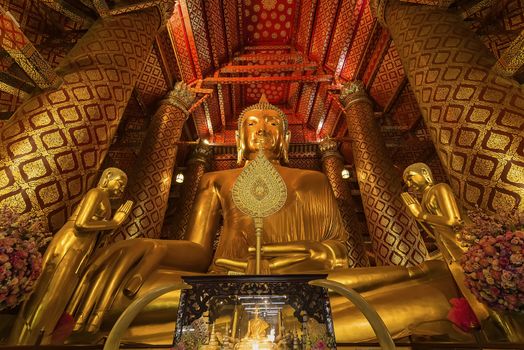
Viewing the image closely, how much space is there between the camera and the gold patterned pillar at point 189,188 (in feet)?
21.3

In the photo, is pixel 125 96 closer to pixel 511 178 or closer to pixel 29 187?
pixel 29 187

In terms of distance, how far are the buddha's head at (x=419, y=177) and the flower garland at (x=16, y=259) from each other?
7.94ft

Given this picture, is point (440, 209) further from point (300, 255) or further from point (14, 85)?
point (14, 85)

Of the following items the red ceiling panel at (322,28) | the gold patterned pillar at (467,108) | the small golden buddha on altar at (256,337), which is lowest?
the small golden buddha on altar at (256,337)

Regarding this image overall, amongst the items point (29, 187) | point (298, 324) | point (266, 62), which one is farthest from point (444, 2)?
point (266, 62)

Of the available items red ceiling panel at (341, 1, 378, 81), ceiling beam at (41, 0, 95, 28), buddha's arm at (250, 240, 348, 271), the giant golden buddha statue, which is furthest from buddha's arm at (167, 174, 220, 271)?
red ceiling panel at (341, 1, 378, 81)

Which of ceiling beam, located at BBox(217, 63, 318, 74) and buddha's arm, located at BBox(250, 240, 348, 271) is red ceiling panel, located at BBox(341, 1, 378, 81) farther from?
buddha's arm, located at BBox(250, 240, 348, 271)

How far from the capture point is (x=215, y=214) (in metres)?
3.23

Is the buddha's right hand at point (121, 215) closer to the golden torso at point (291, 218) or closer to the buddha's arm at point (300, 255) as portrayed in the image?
the golden torso at point (291, 218)

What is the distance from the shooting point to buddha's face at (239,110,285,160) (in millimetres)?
3482

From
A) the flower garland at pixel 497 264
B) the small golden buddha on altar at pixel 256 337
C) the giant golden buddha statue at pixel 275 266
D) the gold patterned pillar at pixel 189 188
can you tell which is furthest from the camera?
the gold patterned pillar at pixel 189 188

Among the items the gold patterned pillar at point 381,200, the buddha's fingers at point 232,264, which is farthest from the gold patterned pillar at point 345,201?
the buddha's fingers at point 232,264

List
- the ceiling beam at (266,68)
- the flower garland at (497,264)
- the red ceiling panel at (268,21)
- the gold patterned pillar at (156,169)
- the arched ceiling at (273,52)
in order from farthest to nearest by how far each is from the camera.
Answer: the red ceiling panel at (268,21)
the ceiling beam at (266,68)
the gold patterned pillar at (156,169)
the arched ceiling at (273,52)
the flower garland at (497,264)

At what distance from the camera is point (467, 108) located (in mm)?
2666
